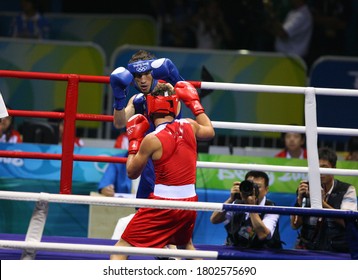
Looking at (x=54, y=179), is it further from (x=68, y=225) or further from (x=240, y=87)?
(x=240, y=87)

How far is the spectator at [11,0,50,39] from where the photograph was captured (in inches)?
450

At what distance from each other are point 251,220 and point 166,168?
1.04 meters

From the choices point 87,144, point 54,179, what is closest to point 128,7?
point 87,144

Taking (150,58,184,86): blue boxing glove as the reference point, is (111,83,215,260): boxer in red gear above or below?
below

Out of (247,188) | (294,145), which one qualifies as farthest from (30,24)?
(247,188)

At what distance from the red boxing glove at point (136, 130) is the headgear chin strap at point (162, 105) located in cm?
11

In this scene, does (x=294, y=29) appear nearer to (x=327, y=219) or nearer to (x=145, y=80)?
(x=327, y=219)

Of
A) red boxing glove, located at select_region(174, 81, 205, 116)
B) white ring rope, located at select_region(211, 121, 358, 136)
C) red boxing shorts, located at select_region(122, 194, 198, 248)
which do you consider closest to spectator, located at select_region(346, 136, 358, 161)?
white ring rope, located at select_region(211, 121, 358, 136)

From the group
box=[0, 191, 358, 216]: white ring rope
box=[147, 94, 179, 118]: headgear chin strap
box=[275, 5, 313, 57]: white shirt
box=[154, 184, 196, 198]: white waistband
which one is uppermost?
box=[275, 5, 313, 57]: white shirt

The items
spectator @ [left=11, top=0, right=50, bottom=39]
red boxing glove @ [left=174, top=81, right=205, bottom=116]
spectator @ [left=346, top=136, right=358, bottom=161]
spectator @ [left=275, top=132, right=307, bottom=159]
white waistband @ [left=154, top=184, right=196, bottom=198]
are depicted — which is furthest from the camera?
spectator @ [left=11, top=0, right=50, bottom=39]

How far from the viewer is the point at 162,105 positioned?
5.86 m

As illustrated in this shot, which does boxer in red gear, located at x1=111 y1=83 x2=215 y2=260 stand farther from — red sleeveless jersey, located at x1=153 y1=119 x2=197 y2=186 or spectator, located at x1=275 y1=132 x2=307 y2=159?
spectator, located at x1=275 y1=132 x2=307 y2=159

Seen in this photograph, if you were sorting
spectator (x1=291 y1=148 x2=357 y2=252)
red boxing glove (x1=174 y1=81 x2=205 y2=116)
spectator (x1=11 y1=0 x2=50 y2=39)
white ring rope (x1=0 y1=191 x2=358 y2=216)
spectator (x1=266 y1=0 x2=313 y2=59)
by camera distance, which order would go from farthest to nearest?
spectator (x1=11 y1=0 x2=50 y2=39) → spectator (x1=266 y1=0 x2=313 y2=59) → spectator (x1=291 y1=148 x2=357 y2=252) → red boxing glove (x1=174 y1=81 x2=205 y2=116) → white ring rope (x1=0 y1=191 x2=358 y2=216)

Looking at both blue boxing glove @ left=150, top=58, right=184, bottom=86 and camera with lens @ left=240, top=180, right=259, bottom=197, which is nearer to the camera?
blue boxing glove @ left=150, top=58, right=184, bottom=86
